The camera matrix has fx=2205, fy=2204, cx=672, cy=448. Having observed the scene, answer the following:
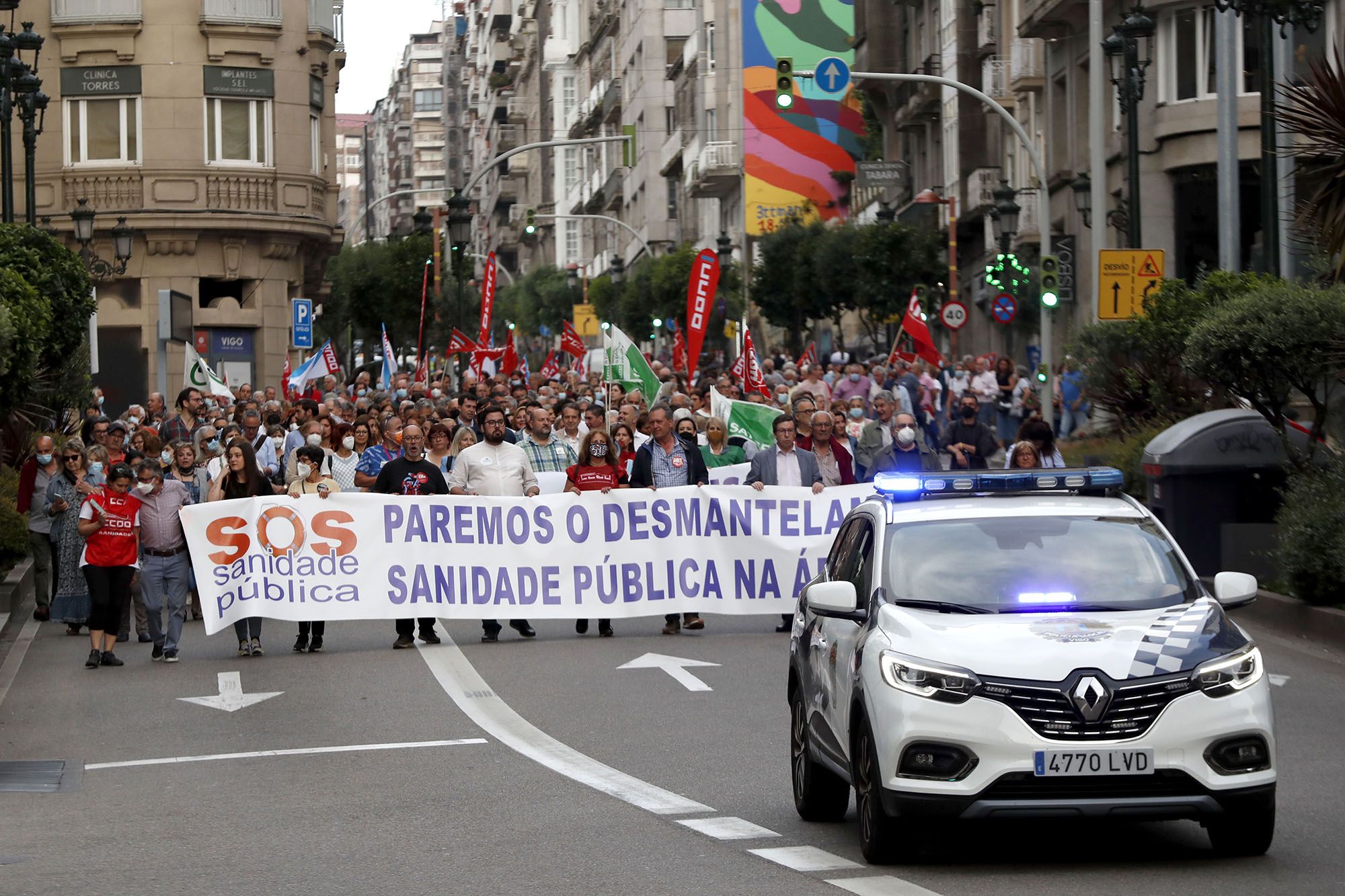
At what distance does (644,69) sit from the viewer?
104938 mm

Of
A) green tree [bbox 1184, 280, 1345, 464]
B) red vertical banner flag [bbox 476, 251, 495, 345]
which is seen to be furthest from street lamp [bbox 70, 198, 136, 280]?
green tree [bbox 1184, 280, 1345, 464]

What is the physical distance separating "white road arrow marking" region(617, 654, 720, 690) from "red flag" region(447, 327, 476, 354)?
2550cm

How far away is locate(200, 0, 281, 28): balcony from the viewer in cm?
5138

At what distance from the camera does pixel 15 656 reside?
17688 millimetres

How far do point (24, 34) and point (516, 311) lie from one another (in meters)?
98.1

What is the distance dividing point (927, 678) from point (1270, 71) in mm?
14293

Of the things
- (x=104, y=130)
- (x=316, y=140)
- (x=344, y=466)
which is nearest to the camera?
(x=344, y=466)

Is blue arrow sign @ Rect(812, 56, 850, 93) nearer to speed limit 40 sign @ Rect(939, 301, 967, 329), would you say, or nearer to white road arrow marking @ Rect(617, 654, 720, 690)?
speed limit 40 sign @ Rect(939, 301, 967, 329)

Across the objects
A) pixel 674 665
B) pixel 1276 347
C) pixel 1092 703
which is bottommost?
pixel 674 665

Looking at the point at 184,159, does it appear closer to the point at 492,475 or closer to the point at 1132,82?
the point at 1132,82

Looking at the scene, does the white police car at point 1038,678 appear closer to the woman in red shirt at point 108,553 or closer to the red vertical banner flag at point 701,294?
the woman in red shirt at point 108,553

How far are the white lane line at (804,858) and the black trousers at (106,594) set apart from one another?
9.17 meters

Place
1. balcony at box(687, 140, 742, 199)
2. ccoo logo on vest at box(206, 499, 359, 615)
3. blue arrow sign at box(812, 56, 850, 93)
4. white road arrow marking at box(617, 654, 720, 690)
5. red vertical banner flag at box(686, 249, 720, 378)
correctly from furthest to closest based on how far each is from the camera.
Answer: balcony at box(687, 140, 742, 199), red vertical banner flag at box(686, 249, 720, 378), blue arrow sign at box(812, 56, 850, 93), ccoo logo on vest at box(206, 499, 359, 615), white road arrow marking at box(617, 654, 720, 690)

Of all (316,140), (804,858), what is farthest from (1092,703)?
(316,140)
